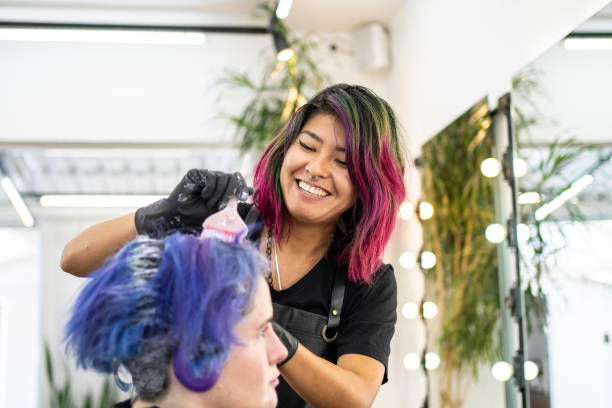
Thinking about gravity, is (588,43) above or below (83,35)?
below

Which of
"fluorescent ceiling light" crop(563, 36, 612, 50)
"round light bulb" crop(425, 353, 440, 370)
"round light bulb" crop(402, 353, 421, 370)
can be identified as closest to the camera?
"fluorescent ceiling light" crop(563, 36, 612, 50)

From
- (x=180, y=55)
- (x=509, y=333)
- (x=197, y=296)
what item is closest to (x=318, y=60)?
(x=180, y=55)

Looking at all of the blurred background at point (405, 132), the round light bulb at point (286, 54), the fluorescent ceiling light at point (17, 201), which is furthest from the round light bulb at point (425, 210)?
the fluorescent ceiling light at point (17, 201)

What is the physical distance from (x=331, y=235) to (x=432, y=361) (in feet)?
5.88

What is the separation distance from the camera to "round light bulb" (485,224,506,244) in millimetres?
2503

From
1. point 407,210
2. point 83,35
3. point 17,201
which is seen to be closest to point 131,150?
point 83,35

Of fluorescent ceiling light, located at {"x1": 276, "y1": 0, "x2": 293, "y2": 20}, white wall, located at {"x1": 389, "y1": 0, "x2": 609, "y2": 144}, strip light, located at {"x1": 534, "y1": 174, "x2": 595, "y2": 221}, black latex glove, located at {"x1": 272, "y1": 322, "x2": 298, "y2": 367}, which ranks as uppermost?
fluorescent ceiling light, located at {"x1": 276, "y1": 0, "x2": 293, "y2": 20}

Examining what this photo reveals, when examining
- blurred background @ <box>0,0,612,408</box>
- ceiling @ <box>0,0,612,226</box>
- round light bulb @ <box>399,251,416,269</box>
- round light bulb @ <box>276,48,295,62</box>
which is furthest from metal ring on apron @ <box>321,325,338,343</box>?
ceiling @ <box>0,0,612,226</box>

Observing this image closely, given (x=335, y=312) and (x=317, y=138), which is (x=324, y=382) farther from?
Result: (x=317, y=138)

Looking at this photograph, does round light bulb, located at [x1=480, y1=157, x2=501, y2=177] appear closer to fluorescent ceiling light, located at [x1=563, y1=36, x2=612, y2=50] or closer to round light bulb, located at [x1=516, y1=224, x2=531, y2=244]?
round light bulb, located at [x1=516, y1=224, x2=531, y2=244]

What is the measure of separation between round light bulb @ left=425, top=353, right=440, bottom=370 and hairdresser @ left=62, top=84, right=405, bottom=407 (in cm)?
172

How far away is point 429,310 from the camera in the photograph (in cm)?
329

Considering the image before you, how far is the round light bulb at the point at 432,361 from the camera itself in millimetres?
3198

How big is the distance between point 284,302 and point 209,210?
0.39 meters
